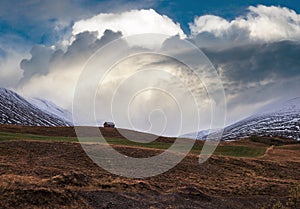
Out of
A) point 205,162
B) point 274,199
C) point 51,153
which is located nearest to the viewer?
point 274,199

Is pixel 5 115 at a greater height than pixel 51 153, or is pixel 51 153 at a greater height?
pixel 5 115

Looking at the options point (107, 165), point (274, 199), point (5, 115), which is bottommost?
point (274, 199)

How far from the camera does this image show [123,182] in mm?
25016

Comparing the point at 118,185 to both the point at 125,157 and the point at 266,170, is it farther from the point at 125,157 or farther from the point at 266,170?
the point at 266,170

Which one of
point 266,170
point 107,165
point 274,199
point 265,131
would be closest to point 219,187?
point 274,199

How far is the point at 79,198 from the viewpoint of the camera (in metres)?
20.3

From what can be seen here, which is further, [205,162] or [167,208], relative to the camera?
[205,162]

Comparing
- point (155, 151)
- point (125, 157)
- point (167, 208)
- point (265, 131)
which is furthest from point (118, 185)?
point (265, 131)

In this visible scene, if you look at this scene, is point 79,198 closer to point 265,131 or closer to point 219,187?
point 219,187

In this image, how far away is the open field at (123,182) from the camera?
20.0 m

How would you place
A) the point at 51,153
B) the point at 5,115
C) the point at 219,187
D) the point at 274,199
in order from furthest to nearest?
the point at 5,115 < the point at 51,153 < the point at 219,187 < the point at 274,199

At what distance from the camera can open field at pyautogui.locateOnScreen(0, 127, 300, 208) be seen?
20.0m

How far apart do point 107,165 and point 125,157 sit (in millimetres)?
3351

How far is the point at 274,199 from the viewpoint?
1037 inches
